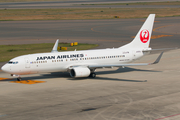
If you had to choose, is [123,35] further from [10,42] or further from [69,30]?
[10,42]

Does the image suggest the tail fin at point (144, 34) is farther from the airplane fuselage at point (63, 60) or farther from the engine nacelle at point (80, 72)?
the engine nacelle at point (80, 72)

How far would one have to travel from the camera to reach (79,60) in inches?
1800

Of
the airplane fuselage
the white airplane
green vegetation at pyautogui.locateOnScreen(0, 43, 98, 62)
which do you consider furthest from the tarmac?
green vegetation at pyautogui.locateOnScreen(0, 43, 98, 62)

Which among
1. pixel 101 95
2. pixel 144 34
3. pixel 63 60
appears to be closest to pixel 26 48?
pixel 63 60

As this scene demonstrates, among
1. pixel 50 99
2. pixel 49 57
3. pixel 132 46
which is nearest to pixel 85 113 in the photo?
pixel 50 99

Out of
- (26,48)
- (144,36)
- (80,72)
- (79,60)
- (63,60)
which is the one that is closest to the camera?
(80,72)

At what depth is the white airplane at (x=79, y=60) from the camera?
42838mm

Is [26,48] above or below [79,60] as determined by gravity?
above

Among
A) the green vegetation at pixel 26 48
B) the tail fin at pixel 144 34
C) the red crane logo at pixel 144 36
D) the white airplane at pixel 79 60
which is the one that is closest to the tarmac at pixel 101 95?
the white airplane at pixel 79 60

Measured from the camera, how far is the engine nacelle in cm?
4334

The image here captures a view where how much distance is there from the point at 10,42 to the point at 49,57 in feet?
147

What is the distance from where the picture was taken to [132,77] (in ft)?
152

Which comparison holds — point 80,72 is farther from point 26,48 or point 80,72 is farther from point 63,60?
point 26,48

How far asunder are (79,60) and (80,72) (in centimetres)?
287
